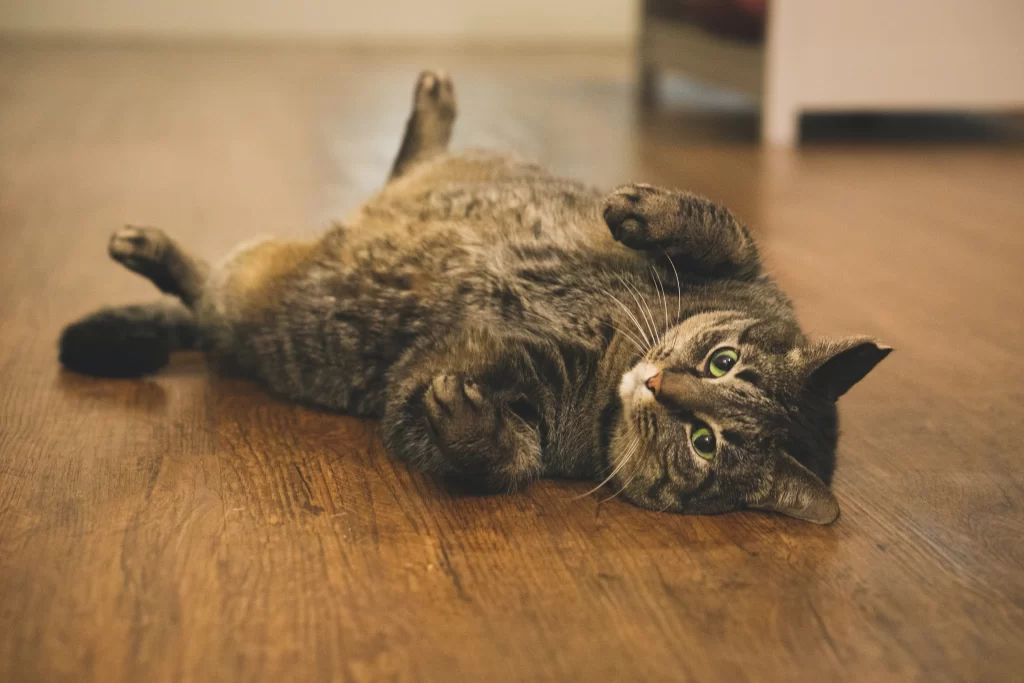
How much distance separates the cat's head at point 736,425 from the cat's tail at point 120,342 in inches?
37.6

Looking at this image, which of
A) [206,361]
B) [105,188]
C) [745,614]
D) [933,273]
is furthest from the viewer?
[105,188]

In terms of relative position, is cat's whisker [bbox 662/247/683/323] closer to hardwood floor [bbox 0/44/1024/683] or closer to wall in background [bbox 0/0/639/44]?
hardwood floor [bbox 0/44/1024/683]

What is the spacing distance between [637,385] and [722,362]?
130 mm

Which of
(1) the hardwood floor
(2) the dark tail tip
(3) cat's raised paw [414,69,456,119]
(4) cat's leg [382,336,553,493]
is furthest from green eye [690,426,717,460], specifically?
(3) cat's raised paw [414,69,456,119]

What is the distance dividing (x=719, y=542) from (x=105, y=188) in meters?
2.89

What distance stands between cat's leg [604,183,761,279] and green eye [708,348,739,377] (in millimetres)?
226

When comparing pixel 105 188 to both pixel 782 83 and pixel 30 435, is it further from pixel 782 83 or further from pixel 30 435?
pixel 782 83

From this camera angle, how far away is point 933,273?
2861 mm

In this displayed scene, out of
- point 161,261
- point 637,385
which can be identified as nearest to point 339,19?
point 161,261

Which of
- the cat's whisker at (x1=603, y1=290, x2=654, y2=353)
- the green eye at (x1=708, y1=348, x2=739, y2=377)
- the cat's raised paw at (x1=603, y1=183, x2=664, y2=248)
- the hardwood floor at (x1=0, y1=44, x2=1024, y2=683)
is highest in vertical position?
the cat's raised paw at (x1=603, y1=183, x2=664, y2=248)

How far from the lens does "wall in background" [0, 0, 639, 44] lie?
26.8ft

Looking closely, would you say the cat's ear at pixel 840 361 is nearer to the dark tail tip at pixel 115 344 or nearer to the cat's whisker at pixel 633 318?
the cat's whisker at pixel 633 318

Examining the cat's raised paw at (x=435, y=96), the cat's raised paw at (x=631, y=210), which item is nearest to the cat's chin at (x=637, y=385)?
the cat's raised paw at (x=631, y=210)

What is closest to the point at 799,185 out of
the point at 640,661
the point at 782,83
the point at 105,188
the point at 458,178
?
the point at 782,83
